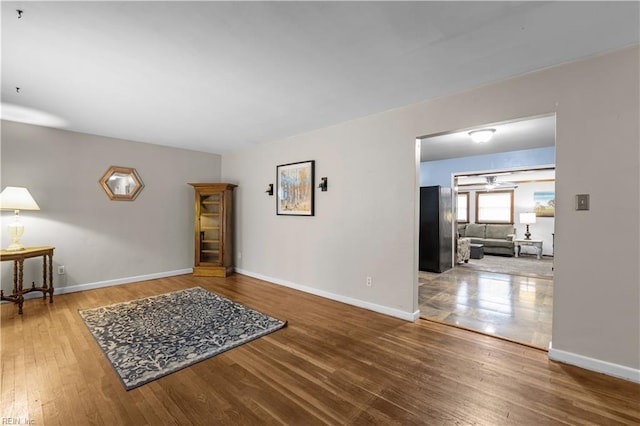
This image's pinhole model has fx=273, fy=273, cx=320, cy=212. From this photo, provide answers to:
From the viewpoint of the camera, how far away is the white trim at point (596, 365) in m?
1.95

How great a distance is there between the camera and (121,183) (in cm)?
449

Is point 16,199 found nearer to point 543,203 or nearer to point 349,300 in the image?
point 349,300

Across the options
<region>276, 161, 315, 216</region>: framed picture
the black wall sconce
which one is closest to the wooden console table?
<region>276, 161, 315, 216</region>: framed picture

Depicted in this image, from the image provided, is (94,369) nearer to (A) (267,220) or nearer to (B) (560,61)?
(A) (267,220)

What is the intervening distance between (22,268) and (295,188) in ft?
11.6

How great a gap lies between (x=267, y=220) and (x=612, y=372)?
4267 millimetres

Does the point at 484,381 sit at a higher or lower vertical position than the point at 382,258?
lower

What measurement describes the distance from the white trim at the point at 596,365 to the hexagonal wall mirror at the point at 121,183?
5.77 metres

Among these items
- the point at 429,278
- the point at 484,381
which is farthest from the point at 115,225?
the point at 429,278

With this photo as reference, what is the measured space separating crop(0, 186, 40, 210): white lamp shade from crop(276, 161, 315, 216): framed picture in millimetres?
3120

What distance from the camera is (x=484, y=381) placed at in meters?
1.95

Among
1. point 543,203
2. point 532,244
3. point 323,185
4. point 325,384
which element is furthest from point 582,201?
point 543,203

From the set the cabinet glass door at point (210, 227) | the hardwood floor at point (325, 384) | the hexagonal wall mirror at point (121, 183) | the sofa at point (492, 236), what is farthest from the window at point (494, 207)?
the hexagonal wall mirror at point (121, 183)

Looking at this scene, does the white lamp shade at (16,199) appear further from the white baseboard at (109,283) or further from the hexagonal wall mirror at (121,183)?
the white baseboard at (109,283)
